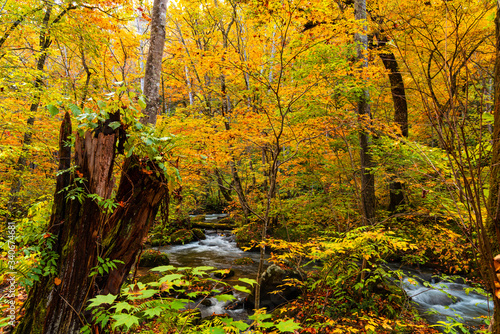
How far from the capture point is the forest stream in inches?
226

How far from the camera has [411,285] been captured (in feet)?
23.0

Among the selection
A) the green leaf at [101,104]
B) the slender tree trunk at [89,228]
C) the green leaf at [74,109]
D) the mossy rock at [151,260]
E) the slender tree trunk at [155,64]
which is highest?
the slender tree trunk at [155,64]

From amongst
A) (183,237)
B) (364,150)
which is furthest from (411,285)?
(183,237)

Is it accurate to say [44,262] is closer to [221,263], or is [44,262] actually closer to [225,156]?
[225,156]

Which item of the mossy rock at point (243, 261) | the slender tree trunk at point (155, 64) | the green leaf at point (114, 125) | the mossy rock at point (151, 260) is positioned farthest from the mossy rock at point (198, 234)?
the green leaf at point (114, 125)

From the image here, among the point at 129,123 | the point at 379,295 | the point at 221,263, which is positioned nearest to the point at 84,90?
the point at 129,123

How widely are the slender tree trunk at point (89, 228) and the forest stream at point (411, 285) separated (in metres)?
3.12

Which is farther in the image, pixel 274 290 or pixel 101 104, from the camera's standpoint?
pixel 274 290

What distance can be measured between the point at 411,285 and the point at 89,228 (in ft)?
28.1

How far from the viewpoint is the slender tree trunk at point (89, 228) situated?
2.27 metres

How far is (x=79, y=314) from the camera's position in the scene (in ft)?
7.55

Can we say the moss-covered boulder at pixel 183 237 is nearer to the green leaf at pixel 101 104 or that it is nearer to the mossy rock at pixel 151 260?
the mossy rock at pixel 151 260

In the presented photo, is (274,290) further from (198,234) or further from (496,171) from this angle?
(198,234)

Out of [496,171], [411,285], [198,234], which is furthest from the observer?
[198,234]
